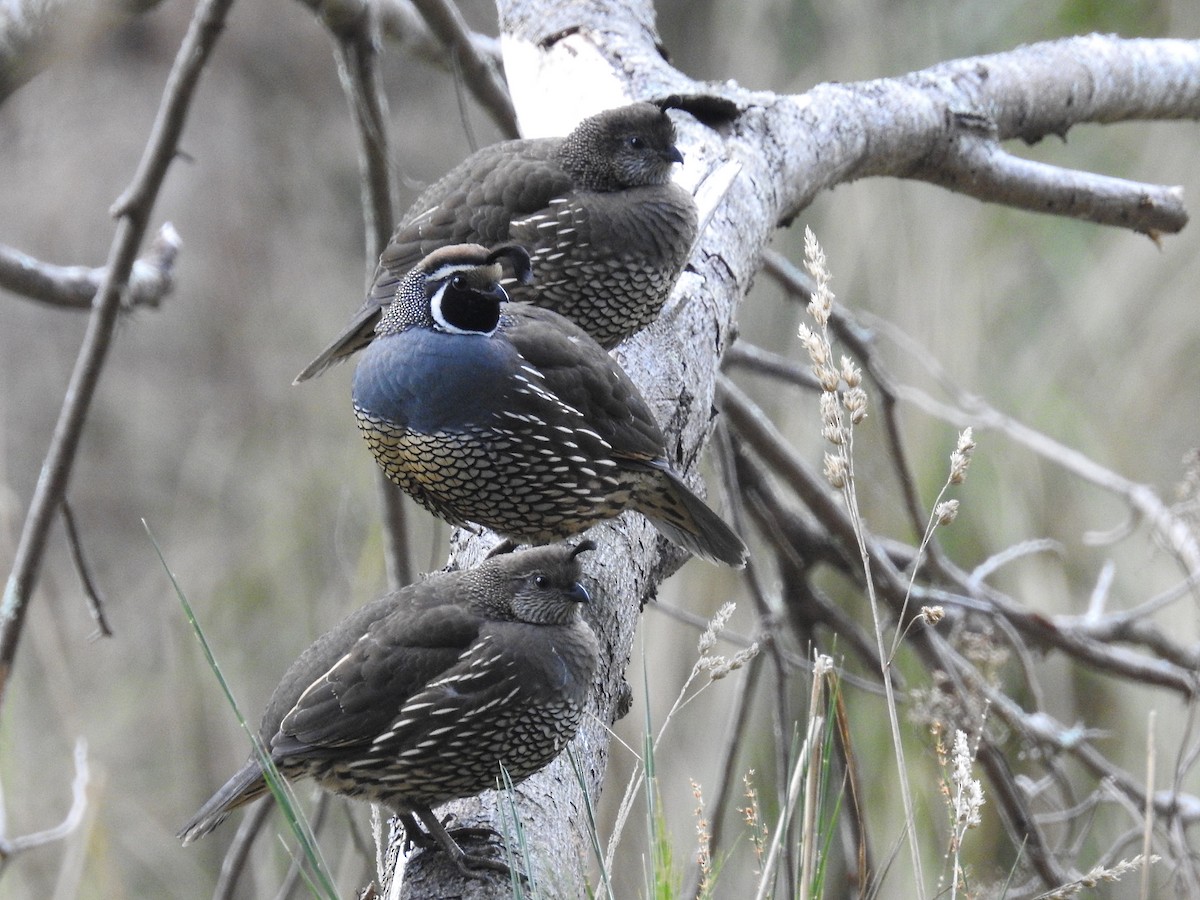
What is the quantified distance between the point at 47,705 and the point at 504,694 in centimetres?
452

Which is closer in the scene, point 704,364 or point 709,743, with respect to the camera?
point 704,364

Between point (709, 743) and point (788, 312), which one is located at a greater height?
point (788, 312)

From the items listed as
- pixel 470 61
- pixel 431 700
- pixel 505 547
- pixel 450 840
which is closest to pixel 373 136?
pixel 470 61

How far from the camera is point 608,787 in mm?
4406

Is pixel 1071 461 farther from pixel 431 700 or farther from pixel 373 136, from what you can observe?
pixel 431 700

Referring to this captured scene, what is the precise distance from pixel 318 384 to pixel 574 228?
3.86 meters

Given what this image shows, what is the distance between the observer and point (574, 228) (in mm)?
2691

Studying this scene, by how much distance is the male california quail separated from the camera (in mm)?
1967

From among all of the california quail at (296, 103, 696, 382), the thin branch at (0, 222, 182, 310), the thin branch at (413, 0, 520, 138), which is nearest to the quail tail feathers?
the california quail at (296, 103, 696, 382)

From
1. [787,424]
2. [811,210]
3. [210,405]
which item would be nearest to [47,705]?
[210,405]

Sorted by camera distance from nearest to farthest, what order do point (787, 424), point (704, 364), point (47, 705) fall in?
point (704, 364)
point (787, 424)
point (47, 705)

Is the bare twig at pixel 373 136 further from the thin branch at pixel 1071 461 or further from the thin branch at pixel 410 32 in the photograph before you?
the thin branch at pixel 1071 461

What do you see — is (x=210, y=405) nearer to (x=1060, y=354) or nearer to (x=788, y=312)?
(x=788, y=312)

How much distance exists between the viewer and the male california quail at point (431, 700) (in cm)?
197
